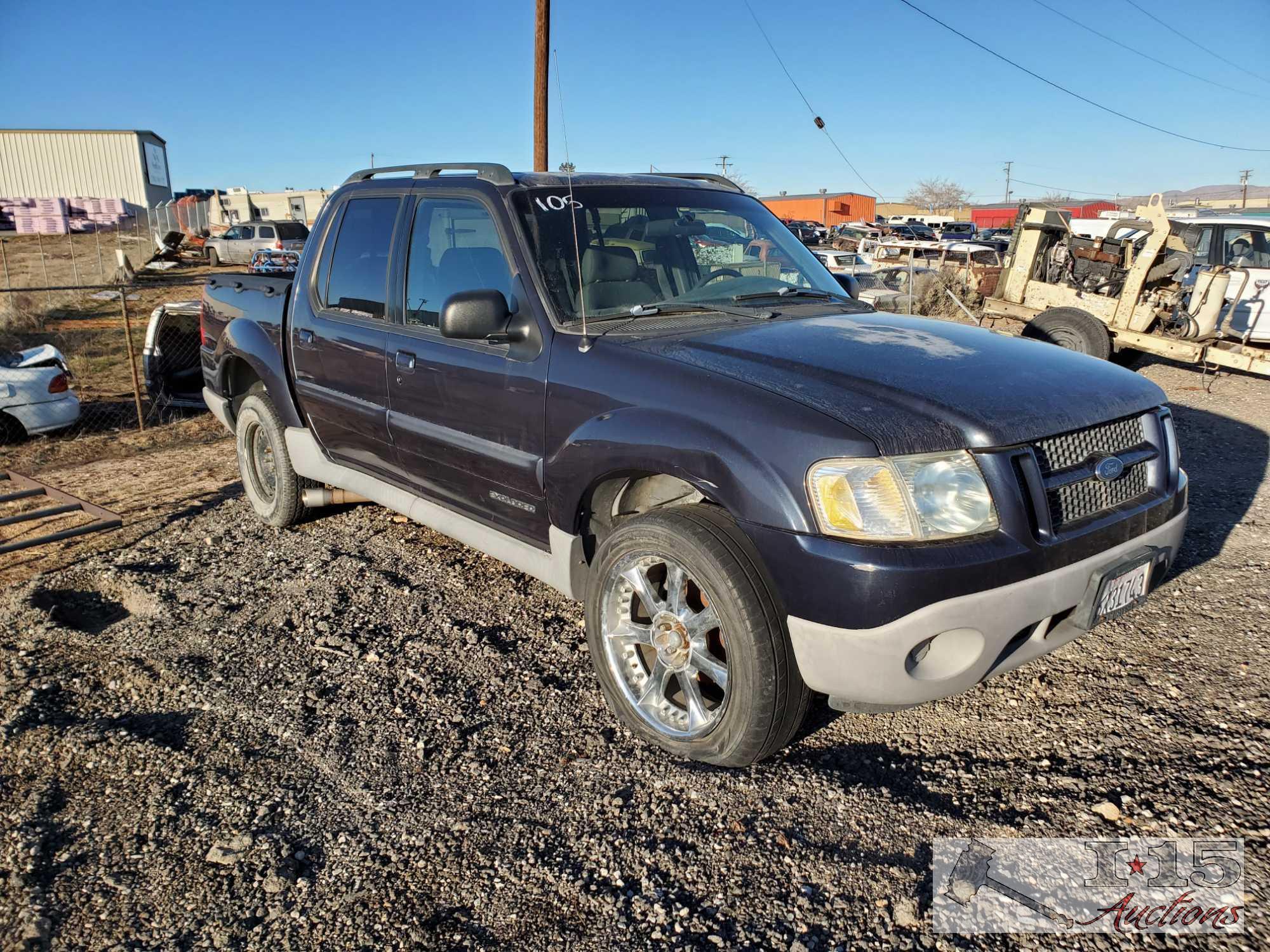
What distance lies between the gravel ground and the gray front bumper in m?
0.45

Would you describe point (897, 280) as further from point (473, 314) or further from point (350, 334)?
point (473, 314)

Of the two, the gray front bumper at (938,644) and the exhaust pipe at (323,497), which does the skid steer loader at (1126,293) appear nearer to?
the exhaust pipe at (323,497)

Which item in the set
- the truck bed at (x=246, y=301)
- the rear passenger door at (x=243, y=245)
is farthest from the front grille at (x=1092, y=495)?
the rear passenger door at (x=243, y=245)

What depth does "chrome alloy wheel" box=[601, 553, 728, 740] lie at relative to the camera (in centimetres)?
292

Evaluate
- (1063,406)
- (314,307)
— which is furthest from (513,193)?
(1063,406)

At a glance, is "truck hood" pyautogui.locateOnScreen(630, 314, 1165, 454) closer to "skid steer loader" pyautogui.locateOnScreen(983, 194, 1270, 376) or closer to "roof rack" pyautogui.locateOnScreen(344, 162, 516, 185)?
"roof rack" pyautogui.locateOnScreen(344, 162, 516, 185)

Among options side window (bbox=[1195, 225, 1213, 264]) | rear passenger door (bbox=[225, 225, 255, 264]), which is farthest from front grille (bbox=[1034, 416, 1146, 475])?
rear passenger door (bbox=[225, 225, 255, 264])

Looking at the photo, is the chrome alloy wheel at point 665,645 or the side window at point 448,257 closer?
the chrome alloy wheel at point 665,645

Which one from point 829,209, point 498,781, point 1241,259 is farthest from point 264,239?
point 829,209

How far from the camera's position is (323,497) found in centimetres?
544

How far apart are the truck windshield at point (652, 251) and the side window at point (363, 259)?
1.01m

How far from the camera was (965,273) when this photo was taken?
44.0ft

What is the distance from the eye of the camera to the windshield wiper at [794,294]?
384 cm

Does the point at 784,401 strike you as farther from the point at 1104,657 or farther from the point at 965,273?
the point at 965,273
